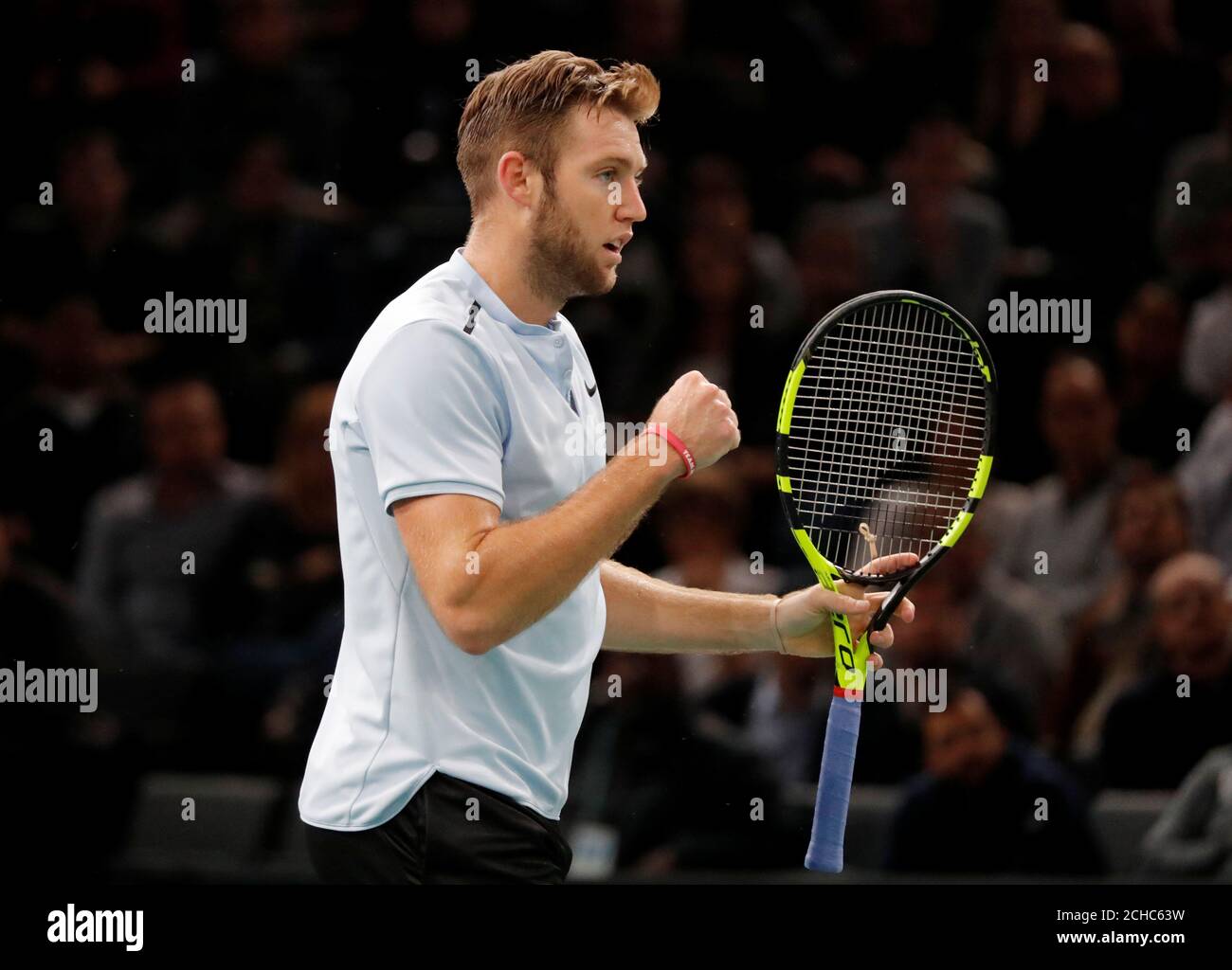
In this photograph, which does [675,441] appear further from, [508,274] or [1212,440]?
[1212,440]

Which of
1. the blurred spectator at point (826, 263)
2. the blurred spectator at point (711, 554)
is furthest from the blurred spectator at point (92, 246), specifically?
the blurred spectator at point (826, 263)

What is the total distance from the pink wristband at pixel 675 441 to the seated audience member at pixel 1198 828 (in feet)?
6.57

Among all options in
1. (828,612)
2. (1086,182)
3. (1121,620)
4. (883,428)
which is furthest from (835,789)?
(1086,182)

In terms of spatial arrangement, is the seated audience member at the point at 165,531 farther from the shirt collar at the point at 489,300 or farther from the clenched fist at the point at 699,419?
the clenched fist at the point at 699,419

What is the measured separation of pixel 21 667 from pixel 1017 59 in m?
3.00

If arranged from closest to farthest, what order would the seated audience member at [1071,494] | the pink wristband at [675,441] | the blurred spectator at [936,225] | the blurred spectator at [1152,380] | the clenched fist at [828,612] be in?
the pink wristband at [675,441] → the clenched fist at [828,612] → the seated audience member at [1071,494] → the blurred spectator at [1152,380] → the blurred spectator at [936,225]

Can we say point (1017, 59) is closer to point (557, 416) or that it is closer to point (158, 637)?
point (158, 637)

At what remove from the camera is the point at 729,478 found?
443 cm

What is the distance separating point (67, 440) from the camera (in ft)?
15.4

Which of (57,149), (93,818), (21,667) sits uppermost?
(57,149)

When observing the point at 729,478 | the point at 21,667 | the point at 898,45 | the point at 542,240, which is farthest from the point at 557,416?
the point at 898,45

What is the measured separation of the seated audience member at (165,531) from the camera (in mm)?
4531

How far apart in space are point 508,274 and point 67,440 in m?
2.65

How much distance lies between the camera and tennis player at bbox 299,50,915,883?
2135mm
